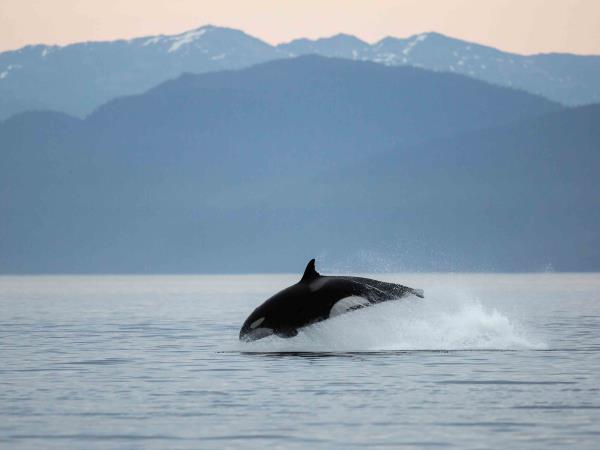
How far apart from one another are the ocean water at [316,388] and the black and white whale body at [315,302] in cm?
87

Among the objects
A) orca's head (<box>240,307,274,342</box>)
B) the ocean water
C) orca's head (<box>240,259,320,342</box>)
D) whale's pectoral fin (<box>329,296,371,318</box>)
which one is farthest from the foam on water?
orca's head (<box>240,307,274,342</box>)

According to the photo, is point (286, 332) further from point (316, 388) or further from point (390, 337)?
point (390, 337)

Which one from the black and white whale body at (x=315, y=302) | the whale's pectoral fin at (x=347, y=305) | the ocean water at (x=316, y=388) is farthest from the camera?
the black and white whale body at (x=315, y=302)

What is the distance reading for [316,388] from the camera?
25.5 metres

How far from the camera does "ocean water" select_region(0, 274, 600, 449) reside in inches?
790

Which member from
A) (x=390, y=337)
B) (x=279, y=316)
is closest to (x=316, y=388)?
(x=279, y=316)

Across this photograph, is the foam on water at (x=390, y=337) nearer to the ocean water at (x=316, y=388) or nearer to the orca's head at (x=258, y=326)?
the ocean water at (x=316, y=388)

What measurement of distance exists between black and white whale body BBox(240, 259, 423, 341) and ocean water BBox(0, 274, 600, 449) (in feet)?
2.85

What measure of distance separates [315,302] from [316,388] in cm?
449

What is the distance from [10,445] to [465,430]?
21.6ft

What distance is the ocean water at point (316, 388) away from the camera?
2008 centimetres

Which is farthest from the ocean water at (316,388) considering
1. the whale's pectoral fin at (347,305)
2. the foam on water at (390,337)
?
the whale's pectoral fin at (347,305)

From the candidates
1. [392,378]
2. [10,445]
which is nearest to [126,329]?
[392,378]

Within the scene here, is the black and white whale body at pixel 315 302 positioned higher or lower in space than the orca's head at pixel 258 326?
higher
